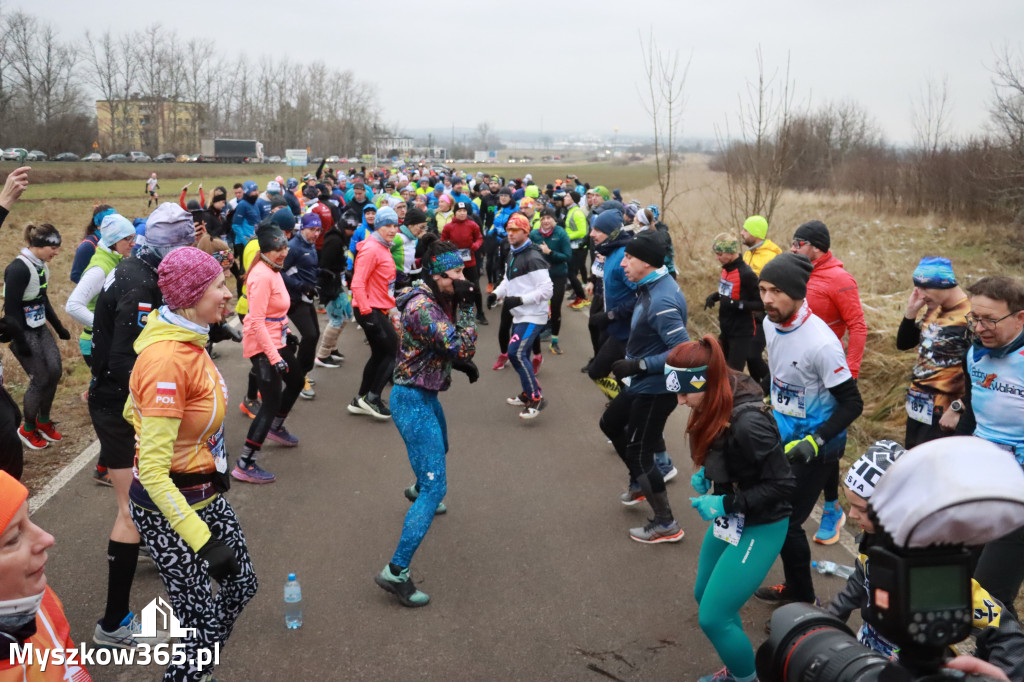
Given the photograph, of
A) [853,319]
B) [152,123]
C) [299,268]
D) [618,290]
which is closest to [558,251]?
[618,290]

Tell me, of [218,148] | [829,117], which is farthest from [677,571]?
[218,148]

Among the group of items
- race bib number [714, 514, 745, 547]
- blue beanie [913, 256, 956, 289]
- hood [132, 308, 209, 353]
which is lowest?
race bib number [714, 514, 745, 547]

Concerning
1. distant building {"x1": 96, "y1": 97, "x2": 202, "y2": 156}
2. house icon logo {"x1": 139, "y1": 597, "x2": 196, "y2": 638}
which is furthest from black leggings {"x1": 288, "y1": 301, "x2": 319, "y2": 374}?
distant building {"x1": 96, "y1": 97, "x2": 202, "y2": 156}

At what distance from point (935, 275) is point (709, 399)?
89.2 inches

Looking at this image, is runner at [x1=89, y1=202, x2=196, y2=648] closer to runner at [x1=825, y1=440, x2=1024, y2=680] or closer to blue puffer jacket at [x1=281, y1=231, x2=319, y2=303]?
blue puffer jacket at [x1=281, y1=231, x2=319, y2=303]

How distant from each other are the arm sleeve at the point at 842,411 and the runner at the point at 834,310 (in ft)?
4.18

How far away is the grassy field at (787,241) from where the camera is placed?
7.77 meters

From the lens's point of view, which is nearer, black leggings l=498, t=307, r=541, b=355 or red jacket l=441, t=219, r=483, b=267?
black leggings l=498, t=307, r=541, b=355

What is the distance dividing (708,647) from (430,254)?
293 centimetres

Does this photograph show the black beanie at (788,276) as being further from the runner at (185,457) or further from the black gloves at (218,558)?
the black gloves at (218,558)

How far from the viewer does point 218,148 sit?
260 ft

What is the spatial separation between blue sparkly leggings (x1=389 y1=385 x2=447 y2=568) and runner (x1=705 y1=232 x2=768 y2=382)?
3.98m

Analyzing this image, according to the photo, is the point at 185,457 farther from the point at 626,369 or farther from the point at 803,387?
the point at 803,387

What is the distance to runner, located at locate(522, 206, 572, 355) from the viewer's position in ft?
35.7
